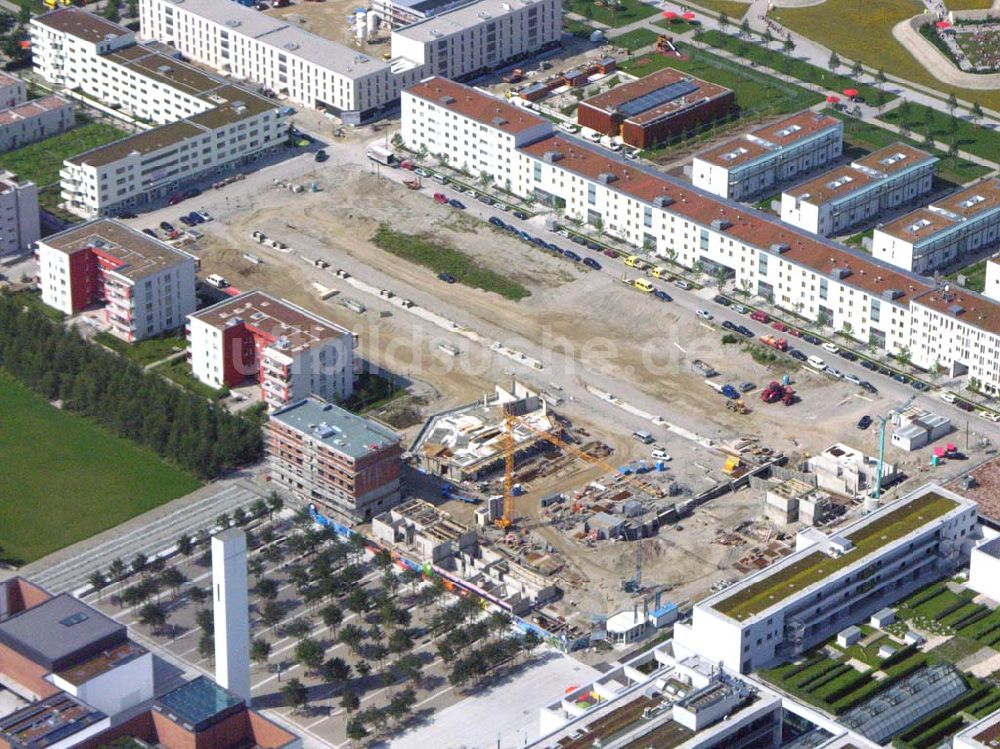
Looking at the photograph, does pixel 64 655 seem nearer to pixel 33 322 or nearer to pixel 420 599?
pixel 420 599

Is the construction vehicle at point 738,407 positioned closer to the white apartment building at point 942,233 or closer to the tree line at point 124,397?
the white apartment building at point 942,233

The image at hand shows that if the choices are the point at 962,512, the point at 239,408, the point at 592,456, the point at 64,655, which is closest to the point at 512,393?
the point at 592,456

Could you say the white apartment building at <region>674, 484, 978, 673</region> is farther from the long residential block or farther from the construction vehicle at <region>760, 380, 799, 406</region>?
the long residential block

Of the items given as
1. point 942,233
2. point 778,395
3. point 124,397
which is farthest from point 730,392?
point 124,397

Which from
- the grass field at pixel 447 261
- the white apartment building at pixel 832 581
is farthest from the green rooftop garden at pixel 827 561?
the grass field at pixel 447 261

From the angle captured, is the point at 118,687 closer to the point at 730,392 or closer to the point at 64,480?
the point at 64,480

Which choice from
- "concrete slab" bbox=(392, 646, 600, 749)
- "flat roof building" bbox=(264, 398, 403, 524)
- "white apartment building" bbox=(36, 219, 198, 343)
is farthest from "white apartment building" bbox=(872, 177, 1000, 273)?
"concrete slab" bbox=(392, 646, 600, 749)
